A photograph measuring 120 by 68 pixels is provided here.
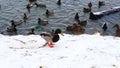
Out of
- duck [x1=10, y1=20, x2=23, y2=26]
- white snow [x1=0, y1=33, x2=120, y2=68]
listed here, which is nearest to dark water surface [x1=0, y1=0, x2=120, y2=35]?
duck [x1=10, y1=20, x2=23, y2=26]

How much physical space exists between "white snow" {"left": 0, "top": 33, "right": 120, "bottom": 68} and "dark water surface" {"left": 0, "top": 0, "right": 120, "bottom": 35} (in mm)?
8837

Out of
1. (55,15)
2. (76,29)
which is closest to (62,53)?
(76,29)

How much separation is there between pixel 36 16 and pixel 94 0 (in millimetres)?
7114

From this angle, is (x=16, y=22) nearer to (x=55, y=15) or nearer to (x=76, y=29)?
(x=55, y=15)

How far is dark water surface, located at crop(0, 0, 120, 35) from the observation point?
24623mm

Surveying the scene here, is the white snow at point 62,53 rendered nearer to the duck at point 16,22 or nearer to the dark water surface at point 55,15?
the duck at point 16,22

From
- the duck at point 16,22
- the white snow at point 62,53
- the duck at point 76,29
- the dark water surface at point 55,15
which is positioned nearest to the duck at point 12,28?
the duck at point 16,22

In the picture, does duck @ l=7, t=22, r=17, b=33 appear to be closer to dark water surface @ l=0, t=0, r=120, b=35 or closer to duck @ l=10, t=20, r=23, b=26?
duck @ l=10, t=20, r=23, b=26

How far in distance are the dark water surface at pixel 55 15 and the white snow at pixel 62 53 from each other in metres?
8.84

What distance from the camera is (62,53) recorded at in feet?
42.6

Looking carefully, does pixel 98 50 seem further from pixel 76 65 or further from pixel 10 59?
pixel 10 59

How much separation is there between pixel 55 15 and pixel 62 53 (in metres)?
14.3

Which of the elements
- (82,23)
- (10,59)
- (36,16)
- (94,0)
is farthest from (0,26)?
(10,59)

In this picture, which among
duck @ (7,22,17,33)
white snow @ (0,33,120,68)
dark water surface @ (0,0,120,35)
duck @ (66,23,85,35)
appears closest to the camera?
white snow @ (0,33,120,68)
